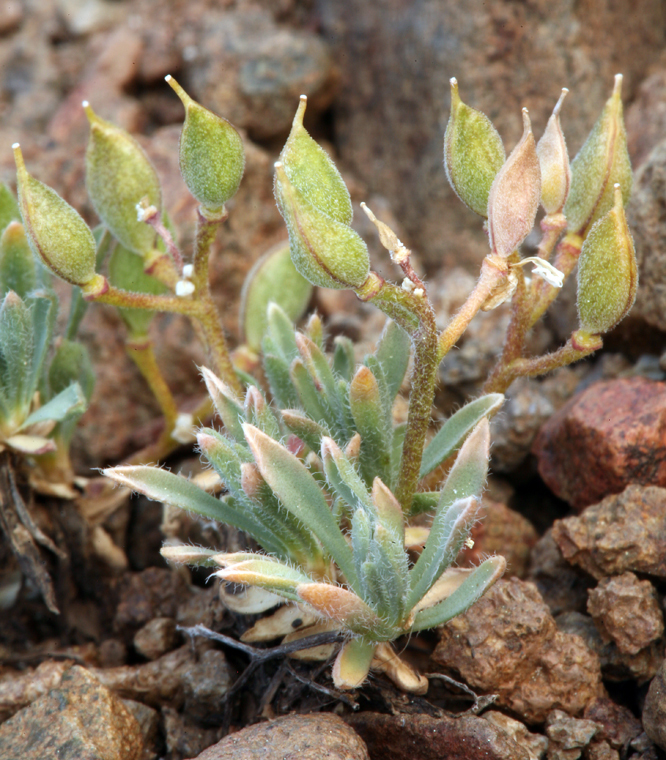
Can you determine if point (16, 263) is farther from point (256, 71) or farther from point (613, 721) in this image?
point (613, 721)

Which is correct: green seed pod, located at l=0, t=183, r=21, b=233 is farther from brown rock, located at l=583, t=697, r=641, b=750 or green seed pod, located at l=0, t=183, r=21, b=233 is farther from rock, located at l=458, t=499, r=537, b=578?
brown rock, located at l=583, t=697, r=641, b=750

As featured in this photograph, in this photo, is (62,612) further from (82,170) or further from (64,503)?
(82,170)

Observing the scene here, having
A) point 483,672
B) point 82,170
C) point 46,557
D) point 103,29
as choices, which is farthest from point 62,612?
point 103,29

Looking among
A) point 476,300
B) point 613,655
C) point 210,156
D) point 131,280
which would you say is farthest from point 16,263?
point 613,655

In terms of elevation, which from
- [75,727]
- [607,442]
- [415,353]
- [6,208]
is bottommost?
[75,727]

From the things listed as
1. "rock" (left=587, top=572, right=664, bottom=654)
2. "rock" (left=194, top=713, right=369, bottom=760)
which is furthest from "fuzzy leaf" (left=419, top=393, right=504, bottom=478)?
"rock" (left=194, top=713, right=369, bottom=760)

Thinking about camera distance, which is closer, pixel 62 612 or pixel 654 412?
pixel 654 412
